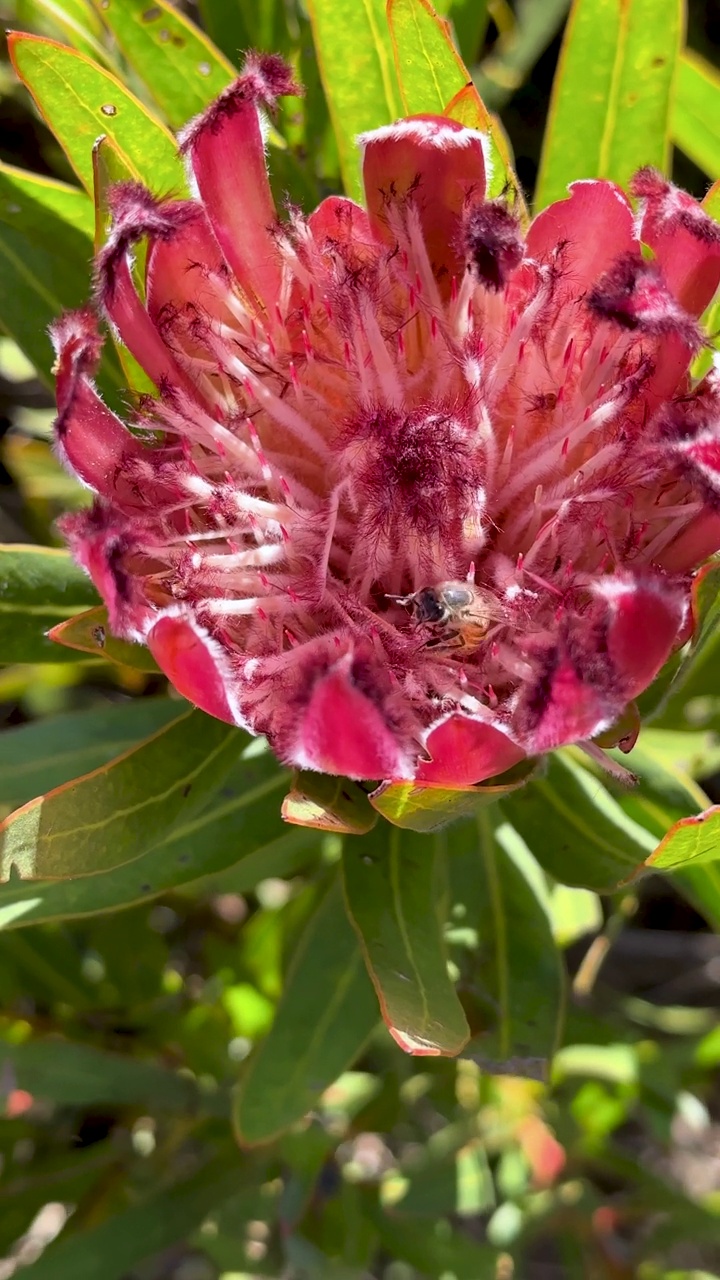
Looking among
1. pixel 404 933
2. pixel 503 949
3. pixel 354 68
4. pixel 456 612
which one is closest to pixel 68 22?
pixel 354 68

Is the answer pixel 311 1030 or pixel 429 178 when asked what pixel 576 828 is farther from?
pixel 429 178

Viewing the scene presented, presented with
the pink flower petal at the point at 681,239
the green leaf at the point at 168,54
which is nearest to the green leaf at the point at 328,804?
the pink flower petal at the point at 681,239

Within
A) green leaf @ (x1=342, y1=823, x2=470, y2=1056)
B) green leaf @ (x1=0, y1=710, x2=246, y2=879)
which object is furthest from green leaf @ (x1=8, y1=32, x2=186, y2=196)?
green leaf @ (x1=342, y1=823, x2=470, y2=1056)

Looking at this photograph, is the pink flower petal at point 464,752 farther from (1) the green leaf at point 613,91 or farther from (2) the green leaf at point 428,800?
(1) the green leaf at point 613,91

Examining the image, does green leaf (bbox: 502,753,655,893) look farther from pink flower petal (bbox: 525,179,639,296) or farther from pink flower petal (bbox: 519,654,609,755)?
pink flower petal (bbox: 525,179,639,296)

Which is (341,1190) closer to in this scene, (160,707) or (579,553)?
(160,707)

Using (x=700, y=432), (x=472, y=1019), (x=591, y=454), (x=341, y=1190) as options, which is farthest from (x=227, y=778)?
(x=341, y=1190)
